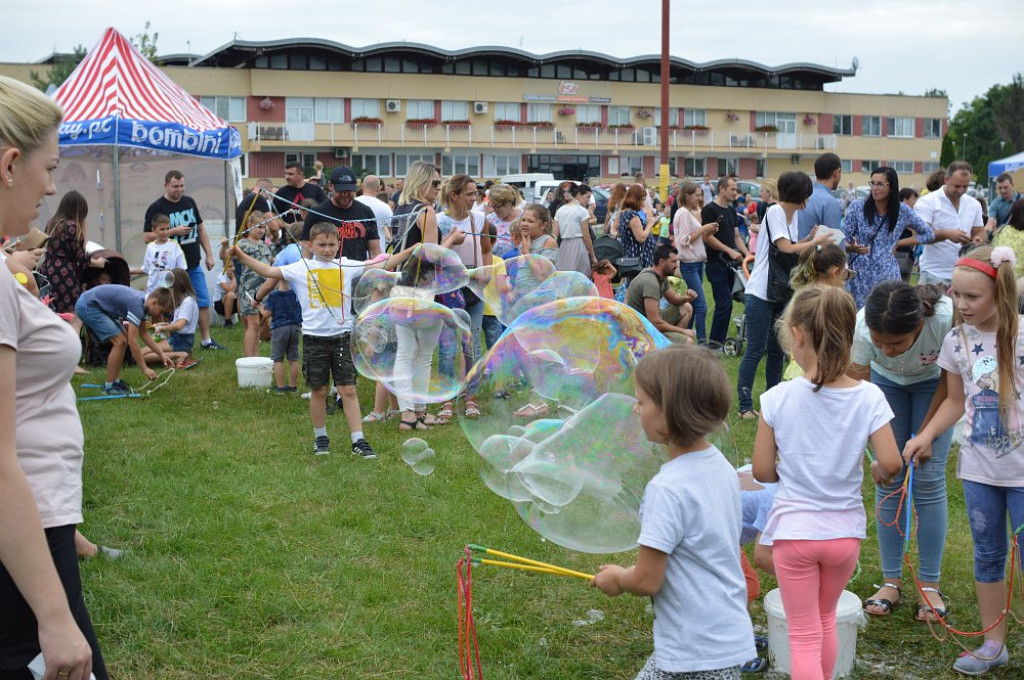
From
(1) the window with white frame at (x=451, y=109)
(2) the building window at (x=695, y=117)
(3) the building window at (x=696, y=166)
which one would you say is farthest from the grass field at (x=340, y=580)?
(3) the building window at (x=696, y=166)

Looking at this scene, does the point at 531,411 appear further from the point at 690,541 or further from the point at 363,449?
the point at 363,449

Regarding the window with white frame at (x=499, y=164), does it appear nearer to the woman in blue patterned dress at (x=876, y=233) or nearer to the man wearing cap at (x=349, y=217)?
the man wearing cap at (x=349, y=217)

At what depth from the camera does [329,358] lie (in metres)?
6.86

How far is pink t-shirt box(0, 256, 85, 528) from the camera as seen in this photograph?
6.00 ft

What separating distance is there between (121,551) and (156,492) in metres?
1.05

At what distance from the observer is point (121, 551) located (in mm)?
4918

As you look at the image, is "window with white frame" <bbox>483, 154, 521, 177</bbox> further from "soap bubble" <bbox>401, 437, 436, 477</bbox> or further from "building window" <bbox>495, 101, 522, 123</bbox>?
"soap bubble" <bbox>401, 437, 436, 477</bbox>

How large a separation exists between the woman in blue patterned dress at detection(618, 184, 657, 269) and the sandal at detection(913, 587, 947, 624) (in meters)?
7.30

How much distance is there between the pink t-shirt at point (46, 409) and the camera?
1829 millimetres

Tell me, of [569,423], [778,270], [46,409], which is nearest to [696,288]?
[778,270]

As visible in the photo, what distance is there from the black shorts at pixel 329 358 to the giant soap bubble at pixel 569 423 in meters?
2.51

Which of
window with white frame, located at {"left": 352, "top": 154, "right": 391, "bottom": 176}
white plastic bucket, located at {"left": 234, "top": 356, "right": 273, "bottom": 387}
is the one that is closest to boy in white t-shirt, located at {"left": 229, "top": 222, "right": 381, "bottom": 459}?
white plastic bucket, located at {"left": 234, "top": 356, "right": 273, "bottom": 387}

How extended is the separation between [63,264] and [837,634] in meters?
7.76

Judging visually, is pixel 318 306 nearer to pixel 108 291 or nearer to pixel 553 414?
pixel 553 414
